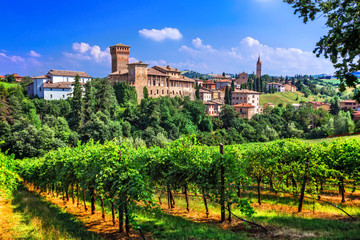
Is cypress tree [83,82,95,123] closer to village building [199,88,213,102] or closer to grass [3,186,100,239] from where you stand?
grass [3,186,100,239]

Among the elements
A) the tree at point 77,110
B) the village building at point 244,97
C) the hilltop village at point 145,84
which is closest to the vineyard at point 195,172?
the tree at point 77,110

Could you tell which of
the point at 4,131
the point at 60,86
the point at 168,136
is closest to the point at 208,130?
the point at 168,136

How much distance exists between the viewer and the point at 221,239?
798cm

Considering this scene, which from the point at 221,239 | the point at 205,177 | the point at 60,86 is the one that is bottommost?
the point at 221,239

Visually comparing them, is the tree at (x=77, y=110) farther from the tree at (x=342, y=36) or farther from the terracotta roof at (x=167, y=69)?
the tree at (x=342, y=36)

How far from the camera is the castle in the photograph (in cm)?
6881

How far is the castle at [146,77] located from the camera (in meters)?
68.8

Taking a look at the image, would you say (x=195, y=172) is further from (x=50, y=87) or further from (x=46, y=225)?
(x=50, y=87)

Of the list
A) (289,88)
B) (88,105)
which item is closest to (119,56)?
(88,105)

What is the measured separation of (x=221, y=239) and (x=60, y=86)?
208 feet

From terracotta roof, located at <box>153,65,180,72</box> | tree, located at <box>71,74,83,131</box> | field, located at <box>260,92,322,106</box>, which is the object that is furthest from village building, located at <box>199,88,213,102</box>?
tree, located at <box>71,74,83,131</box>

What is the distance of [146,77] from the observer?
7038cm

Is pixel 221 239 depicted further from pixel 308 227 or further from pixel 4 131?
Result: pixel 4 131

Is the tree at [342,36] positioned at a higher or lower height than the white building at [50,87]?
lower
